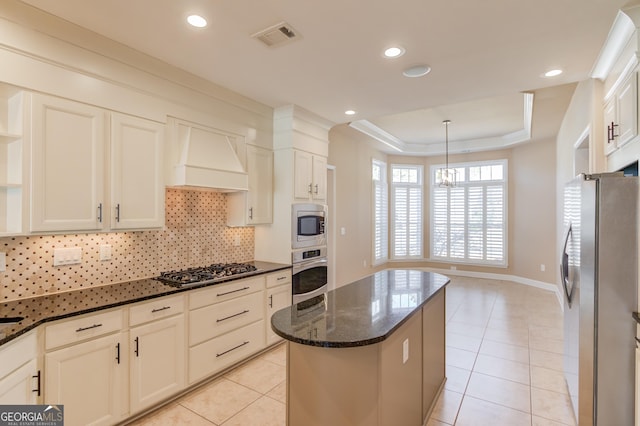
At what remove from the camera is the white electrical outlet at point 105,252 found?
258cm

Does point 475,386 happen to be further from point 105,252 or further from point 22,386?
point 105,252

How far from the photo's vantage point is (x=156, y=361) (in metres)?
2.43

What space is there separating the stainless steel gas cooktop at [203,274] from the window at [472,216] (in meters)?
5.49

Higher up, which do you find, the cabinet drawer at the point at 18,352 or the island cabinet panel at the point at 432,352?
the cabinet drawer at the point at 18,352

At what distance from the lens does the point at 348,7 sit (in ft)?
6.60

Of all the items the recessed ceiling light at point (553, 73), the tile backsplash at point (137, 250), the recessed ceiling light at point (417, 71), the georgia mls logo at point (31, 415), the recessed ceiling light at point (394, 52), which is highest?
the recessed ceiling light at point (394, 52)

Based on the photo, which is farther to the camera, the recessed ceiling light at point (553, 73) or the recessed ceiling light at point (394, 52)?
the recessed ceiling light at point (553, 73)

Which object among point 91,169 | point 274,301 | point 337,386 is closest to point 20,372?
point 91,169

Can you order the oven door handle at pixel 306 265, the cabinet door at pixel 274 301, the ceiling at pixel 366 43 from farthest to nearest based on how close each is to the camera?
the oven door handle at pixel 306 265 < the cabinet door at pixel 274 301 < the ceiling at pixel 366 43

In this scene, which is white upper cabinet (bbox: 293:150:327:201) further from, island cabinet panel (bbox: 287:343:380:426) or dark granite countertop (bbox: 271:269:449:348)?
island cabinet panel (bbox: 287:343:380:426)

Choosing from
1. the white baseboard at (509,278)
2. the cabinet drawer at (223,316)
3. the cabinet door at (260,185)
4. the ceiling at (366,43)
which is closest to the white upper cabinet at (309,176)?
the cabinet door at (260,185)

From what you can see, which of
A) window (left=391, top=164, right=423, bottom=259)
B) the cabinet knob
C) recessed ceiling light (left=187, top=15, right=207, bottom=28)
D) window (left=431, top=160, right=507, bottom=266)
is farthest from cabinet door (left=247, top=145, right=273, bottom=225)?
window (left=431, top=160, right=507, bottom=266)

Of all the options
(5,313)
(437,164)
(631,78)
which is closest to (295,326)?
(5,313)

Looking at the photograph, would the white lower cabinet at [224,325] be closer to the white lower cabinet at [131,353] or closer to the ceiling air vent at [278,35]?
the white lower cabinet at [131,353]
